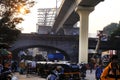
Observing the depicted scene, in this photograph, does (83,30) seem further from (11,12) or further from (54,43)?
(11,12)

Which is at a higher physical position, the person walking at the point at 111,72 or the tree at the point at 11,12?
the tree at the point at 11,12

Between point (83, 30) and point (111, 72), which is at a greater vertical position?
point (83, 30)

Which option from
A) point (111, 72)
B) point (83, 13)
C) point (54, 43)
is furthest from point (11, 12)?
point (54, 43)

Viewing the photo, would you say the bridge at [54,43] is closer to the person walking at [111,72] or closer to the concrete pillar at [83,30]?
the concrete pillar at [83,30]

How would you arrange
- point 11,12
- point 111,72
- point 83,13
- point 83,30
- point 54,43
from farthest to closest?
point 54,43, point 83,30, point 83,13, point 11,12, point 111,72

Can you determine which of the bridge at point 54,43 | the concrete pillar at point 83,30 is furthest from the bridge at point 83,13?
the bridge at point 54,43

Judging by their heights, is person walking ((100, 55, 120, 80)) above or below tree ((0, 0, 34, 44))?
below

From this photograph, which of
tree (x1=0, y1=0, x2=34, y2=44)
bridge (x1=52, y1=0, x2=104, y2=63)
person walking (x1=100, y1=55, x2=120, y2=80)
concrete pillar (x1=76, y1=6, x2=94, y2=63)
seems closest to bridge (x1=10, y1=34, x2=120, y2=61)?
bridge (x1=52, y1=0, x2=104, y2=63)

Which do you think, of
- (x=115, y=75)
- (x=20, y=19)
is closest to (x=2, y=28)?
(x=20, y=19)

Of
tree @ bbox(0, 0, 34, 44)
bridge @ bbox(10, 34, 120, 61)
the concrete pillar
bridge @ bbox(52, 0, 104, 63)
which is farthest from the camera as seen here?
bridge @ bbox(10, 34, 120, 61)

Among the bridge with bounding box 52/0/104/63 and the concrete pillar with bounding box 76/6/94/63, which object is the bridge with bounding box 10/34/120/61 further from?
the concrete pillar with bounding box 76/6/94/63

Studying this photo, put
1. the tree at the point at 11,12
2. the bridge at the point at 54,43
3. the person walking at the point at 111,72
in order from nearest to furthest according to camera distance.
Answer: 1. the person walking at the point at 111,72
2. the tree at the point at 11,12
3. the bridge at the point at 54,43

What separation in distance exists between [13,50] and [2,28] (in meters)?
67.2

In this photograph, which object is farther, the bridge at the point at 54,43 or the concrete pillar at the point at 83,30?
the bridge at the point at 54,43
